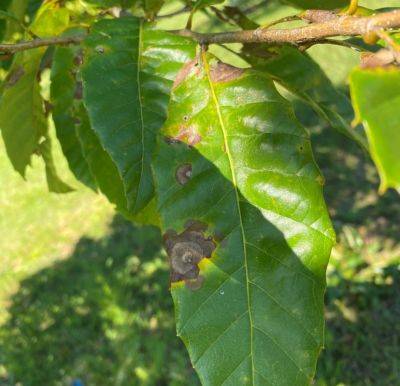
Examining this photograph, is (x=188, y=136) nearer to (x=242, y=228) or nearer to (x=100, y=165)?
(x=242, y=228)

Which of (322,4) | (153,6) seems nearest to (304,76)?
(322,4)

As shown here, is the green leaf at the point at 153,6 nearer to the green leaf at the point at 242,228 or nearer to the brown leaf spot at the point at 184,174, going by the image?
the green leaf at the point at 242,228

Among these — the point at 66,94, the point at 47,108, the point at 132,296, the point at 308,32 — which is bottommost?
the point at 132,296

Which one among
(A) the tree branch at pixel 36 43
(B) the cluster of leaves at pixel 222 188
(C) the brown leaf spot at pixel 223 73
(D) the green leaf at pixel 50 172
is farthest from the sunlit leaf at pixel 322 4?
(D) the green leaf at pixel 50 172

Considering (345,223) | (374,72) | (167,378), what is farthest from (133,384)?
(374,72)

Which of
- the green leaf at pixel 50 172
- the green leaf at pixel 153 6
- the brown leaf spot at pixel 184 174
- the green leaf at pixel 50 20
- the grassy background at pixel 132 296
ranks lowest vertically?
the grassy background at pixel 132 296

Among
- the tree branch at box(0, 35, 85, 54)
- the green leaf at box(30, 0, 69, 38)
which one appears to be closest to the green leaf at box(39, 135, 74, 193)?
the green leaf at box(30, 0, 69, 38)

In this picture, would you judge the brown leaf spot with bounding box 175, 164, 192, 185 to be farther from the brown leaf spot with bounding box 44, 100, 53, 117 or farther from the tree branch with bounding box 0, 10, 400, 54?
the brown leaf spot with bounding box 44, 100, 53, 117
